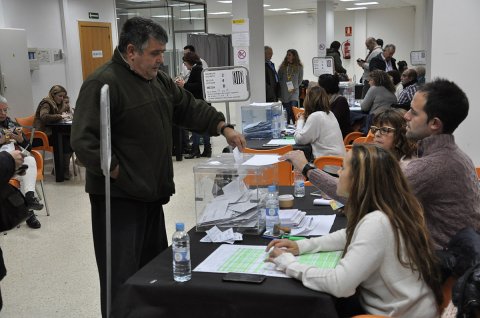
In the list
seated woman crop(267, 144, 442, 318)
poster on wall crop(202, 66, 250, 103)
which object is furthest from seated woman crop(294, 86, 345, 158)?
seated woman crop(267, 144, 442, 318)

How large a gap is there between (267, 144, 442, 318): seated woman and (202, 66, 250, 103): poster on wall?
83.6 inches

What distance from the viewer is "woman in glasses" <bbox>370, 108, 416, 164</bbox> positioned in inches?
113

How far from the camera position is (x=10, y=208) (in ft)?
6.88

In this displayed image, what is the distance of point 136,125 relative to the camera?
2418 mm

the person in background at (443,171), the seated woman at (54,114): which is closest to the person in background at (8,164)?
the person in background at (443,171)

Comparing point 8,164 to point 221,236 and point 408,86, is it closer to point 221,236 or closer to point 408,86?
point 221,236

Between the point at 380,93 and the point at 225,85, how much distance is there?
12.2ft

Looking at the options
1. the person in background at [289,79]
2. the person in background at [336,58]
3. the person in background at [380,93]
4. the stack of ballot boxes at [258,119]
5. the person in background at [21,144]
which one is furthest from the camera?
the person in background at [336,58]

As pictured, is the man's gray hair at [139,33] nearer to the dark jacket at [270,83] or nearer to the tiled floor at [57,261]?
the tiled floor at [57,261]

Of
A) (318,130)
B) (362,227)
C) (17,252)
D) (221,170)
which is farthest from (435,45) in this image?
(17,252)

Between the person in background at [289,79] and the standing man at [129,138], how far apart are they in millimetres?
7961

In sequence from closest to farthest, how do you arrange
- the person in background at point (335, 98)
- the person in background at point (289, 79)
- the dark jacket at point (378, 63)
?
the person in background at point (335, 98) < the person in background at point (289, 79) < the dark jacket at point (378, 63)

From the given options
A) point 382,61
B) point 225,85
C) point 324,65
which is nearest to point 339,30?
point 382,61

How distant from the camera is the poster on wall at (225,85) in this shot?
3.96 m
